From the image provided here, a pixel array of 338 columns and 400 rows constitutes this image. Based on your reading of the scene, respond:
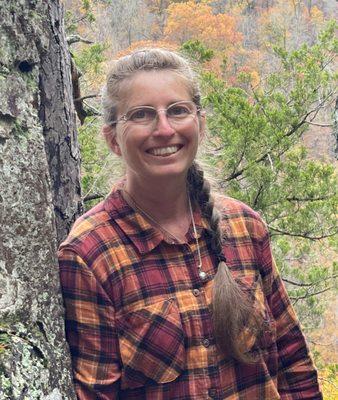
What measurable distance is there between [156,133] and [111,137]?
188mm

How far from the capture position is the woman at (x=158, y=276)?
142 cm

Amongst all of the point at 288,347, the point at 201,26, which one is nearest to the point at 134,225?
the point at 288,347

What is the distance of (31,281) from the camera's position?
1.30 meters

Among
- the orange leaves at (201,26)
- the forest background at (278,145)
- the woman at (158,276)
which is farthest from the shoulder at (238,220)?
the orange leaves at (201,26)

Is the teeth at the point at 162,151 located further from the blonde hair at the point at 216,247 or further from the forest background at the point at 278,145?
the forest background at the point at 278,145

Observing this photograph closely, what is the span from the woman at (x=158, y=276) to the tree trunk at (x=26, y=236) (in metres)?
0.09

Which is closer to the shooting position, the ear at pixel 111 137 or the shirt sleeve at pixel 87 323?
the shirt sleeve at pixel 87 323

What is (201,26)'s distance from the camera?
31656 millimetres

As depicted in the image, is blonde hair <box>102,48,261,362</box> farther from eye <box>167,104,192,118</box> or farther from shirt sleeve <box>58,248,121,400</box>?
shirt sleeve <box>58,248,121,400</box>

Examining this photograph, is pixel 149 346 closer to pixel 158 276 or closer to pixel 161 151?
pixel 158 276

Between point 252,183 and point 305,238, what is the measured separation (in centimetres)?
85

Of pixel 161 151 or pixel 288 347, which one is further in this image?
pixel 288 347

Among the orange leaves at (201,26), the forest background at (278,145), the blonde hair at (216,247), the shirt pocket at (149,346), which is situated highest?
the orange leaves at (201,26)

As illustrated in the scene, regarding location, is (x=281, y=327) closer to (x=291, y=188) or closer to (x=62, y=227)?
(x=62, y=227)
